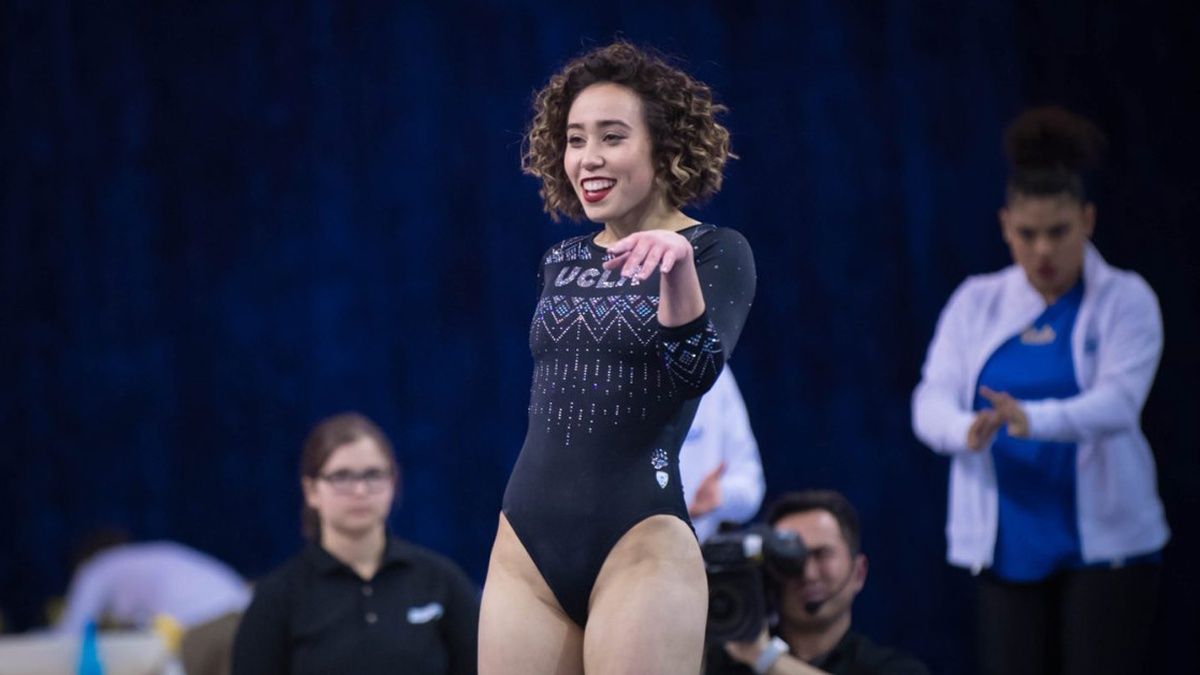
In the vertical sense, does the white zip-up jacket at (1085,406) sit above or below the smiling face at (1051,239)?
below

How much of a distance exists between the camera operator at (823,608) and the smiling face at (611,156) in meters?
1.28

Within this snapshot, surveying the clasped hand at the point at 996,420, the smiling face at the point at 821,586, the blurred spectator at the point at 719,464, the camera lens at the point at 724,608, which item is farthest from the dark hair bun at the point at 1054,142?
the camera lens at the point at 724,608

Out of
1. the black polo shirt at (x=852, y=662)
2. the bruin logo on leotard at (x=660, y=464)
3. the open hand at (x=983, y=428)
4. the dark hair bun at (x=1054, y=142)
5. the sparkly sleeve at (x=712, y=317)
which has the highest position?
the dark hair bun at (x=1054, y=142)

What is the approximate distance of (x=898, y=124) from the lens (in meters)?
Answer: 4.95

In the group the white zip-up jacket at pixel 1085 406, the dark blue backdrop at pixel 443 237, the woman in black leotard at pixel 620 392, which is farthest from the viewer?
the dark blue backdrop at pixel 443 237

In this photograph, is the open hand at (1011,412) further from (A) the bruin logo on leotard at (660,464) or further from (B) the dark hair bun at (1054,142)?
(A) the bruin logo on leotard at (660,464)

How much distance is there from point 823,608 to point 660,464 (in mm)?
1383

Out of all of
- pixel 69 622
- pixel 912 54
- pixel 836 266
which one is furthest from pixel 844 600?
pixel 69 622

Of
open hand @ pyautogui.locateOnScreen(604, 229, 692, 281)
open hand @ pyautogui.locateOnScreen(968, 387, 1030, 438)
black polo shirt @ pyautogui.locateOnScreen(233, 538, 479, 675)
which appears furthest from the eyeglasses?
open hand @ pyautogui.locateOnScreen(604, 229, 692, 281)

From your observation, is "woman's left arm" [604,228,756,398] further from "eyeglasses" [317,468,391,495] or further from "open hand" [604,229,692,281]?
"eyeglasses" [317,468,391,495]

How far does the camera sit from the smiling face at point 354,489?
3.69 metres

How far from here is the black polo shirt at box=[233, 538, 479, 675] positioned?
3.52 metres

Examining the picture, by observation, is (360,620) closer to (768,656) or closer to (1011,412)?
(768,656)

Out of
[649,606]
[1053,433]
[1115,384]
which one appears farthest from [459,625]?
[649,606]
